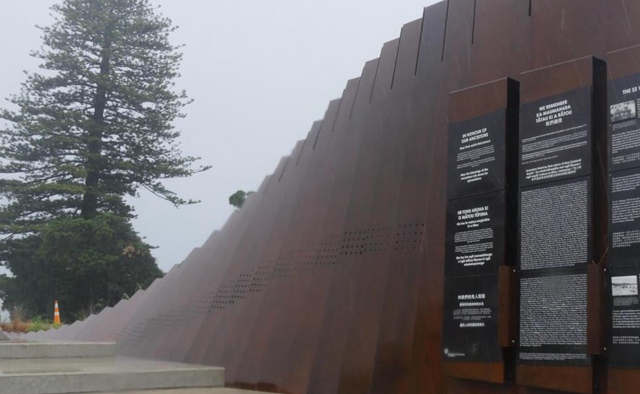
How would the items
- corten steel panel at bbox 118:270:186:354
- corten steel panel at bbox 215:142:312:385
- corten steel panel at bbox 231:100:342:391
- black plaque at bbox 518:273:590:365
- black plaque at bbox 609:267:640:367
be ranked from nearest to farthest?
black plaque at bbox 609:267:640:367 → black plaque at bbox 518:273:590:365 → corten steel panel at bbox 231:100:342:391 → corten steel panel at bbox 215:142:312:385 → corten steel panel at bbox 118:270:186:354

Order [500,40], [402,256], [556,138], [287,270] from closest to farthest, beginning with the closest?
[556,138]
[500,40]
[402,256]
[287,270]

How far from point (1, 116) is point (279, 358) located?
892 inches

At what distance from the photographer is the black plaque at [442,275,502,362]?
17.3ft

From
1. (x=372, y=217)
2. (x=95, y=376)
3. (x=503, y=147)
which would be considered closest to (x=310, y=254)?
(x=372, y=217)

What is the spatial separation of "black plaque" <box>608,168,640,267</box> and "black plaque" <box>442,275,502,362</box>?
2.81ft

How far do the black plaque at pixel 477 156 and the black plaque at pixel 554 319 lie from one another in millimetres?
746

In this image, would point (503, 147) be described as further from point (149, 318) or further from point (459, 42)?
point (149, 318)

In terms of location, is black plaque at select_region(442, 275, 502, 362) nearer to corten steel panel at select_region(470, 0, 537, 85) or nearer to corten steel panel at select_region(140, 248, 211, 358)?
corten steel panel at select_region(470, 0, 537, 85)

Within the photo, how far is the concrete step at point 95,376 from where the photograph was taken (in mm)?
7223

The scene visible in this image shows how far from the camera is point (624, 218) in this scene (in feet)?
15.4

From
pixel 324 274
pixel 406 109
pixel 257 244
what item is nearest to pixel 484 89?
pixel 406 109

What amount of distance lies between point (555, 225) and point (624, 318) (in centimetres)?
74

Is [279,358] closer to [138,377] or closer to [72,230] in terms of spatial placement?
[138,377]

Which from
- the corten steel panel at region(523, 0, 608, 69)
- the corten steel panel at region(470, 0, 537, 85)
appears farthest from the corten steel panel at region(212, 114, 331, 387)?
the corten steel panel at region(523, 0, 608, 69)
